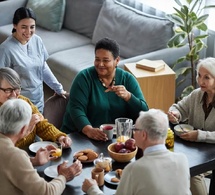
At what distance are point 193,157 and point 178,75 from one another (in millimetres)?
1985

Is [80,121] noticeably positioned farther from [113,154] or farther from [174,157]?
[174,157]

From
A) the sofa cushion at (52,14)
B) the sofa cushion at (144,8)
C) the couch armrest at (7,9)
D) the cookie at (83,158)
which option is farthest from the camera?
the couch armrest at (7,9)

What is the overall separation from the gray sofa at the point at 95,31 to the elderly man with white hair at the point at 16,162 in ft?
7.72

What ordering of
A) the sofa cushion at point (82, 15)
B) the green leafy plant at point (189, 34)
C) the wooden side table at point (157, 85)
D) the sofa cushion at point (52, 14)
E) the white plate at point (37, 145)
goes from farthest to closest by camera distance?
the sofa cushion at point (52, 14) → the sofa cushion at point (82, 15) → the green leafy plant at point (189, 34) → the wooden side table at point (157, 85) → the white plate at point (37, 145)

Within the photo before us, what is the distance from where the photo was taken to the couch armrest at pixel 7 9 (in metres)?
6.70

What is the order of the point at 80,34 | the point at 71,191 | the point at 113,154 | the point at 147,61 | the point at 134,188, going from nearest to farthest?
the point at 134,188 → the point at 71,191 → the point at 113,154 → the point at 147,61 → the point at 80,34

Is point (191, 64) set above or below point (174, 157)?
below

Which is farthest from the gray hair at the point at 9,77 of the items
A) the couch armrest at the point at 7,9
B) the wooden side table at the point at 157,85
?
the couch armrest at the point at 7,9

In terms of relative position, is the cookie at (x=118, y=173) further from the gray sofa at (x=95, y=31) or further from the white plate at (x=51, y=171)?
the gray sofa at (x=95, y=31)

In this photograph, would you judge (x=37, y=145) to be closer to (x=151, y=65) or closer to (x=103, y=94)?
(x=103, y=94)

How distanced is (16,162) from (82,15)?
146 inches

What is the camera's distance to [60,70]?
5.67 m

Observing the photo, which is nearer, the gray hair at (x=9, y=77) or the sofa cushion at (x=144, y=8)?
the gray hair at (x=9, y=77)

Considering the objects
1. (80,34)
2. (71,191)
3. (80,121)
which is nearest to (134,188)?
(71,191)
